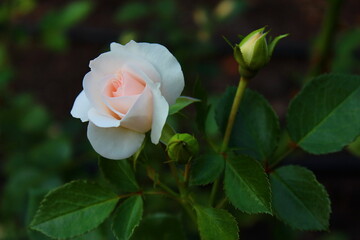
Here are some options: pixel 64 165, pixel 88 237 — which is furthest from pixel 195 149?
pixel 64 165

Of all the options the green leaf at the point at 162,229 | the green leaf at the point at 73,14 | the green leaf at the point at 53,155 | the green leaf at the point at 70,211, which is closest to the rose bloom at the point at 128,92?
the green leaf at the point at 70,211

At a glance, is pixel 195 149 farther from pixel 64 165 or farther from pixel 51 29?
pixel 51 29

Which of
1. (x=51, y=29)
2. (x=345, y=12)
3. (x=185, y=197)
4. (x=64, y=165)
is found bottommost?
(x=345, y=12)

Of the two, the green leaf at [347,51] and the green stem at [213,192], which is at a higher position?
the green stem at [213,192]

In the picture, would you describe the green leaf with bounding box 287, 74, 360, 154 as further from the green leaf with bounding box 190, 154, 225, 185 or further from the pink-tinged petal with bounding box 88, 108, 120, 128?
the pink-tinged petal with bounding box 88, 108, 120, 128

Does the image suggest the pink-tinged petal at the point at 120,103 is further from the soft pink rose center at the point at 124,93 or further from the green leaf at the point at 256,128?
the green leaf at the point at 256,128

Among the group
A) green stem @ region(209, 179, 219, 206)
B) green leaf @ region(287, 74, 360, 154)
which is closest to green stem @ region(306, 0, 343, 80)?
green leaf @ region(287, 74, 360, 154)
